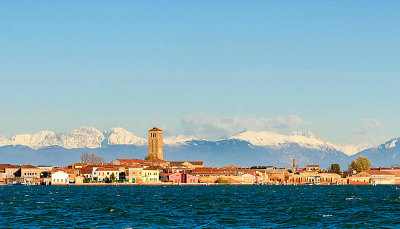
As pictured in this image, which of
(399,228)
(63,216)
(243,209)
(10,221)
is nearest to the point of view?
(399,228)

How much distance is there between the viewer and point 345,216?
76438mm

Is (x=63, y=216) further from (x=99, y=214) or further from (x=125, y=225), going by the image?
(x=125, y=225)

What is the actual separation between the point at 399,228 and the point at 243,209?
26288 millimetres

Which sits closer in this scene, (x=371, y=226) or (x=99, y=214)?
(x=371, y=226)

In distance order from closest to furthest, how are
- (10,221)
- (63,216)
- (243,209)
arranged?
(10,221) → (63,216) → (243,209)

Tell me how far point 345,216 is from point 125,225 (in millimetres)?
24512

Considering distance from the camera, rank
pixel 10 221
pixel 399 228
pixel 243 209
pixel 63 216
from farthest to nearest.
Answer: pixel 243 209 → pixel 63 216 → pixel 10 221 → pixel 399 228

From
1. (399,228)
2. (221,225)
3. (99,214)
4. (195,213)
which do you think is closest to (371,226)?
(399,228)

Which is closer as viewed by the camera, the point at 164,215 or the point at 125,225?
the point at 125,225

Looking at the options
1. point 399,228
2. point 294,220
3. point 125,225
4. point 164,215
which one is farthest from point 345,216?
point 125,225

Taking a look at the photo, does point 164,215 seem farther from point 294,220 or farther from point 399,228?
point 399,228

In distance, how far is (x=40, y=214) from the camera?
258ft

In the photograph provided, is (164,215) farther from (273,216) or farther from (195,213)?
(273,216)

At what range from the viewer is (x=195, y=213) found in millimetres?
80625
